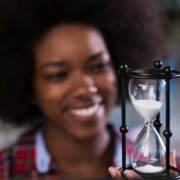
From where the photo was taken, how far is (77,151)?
93 cm

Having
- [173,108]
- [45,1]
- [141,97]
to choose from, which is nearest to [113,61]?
[45,1]

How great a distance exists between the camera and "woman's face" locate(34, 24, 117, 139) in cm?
83

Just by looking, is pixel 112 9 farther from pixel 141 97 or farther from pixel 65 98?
pixel 141 97

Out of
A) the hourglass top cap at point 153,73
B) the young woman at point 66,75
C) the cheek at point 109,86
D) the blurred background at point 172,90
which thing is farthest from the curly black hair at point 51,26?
the hourglass top cap at point 153,73

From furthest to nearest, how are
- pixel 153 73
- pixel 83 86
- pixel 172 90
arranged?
pixel 172 90
pixel 83 86
pixel 153 73

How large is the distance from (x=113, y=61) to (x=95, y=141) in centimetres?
20

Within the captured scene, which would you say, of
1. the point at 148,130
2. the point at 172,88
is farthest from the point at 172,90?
the point at 148,130

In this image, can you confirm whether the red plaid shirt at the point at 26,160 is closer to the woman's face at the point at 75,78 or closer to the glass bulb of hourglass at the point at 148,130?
the woman's face at the point at 75,78

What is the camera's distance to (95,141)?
920 millimetres

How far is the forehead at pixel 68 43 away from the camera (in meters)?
0.83

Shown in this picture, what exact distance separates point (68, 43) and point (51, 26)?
0.21 feet

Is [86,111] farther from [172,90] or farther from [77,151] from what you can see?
[172,90]

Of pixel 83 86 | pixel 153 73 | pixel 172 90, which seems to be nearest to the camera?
pixel 153 73

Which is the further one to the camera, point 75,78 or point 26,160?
point 26,160
